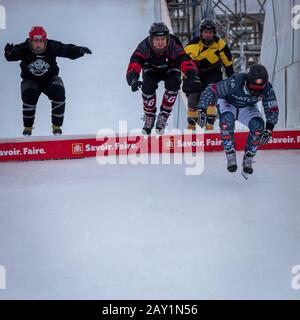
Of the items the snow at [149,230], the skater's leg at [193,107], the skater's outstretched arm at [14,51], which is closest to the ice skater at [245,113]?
the snow at [149,230]

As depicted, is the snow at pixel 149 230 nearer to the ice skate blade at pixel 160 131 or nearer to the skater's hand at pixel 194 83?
the ice skate blade at pixel 160 131

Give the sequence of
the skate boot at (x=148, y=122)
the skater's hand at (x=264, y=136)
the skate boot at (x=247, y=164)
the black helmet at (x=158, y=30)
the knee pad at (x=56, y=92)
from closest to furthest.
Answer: the skater's hand at (x=264, y=136), the skate boot at (x=247, y=164), the black helmet at (x=158, y=30), the skate boot at (x=148, y=122), the knee pad at (x=56, y=92)

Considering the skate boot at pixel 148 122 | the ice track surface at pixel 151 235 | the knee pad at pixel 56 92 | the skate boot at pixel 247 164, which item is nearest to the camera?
the ice track surface at pixel 151 235

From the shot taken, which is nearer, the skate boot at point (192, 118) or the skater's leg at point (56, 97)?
the skater's leg at point (56, 97)

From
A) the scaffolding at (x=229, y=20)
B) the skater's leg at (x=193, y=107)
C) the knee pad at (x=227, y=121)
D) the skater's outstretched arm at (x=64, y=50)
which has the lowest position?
the knee pad at (x=227, y=121)

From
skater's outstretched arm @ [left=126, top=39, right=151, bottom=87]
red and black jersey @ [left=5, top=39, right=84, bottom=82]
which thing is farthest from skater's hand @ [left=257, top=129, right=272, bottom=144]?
red and black jersey @ [left=5, top=39, right=84, bottom=82]

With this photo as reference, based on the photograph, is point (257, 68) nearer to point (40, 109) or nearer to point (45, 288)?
point (45, 288)

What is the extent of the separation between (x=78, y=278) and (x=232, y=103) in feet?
8.91

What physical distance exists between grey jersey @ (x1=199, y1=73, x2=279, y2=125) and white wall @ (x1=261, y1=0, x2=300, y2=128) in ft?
8.76

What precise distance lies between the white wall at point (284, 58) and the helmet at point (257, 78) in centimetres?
298

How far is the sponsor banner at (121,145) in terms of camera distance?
6.18m

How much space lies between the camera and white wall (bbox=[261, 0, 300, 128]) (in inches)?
289

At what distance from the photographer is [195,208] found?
3893 mm

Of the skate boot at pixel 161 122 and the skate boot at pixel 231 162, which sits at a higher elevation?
the skate boot at pixel 161 122
